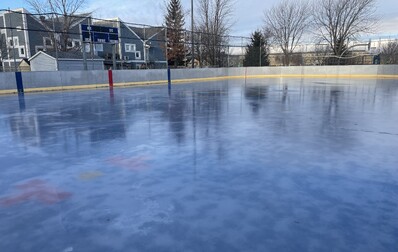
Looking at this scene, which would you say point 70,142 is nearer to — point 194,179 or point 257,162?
point 194,179

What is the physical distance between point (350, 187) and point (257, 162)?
1301mm

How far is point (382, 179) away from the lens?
3771mm

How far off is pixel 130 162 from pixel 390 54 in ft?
113

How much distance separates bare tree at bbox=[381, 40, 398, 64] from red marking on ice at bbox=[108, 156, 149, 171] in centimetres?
3384

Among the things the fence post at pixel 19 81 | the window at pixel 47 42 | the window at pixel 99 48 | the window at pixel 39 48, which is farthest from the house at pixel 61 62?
the fence post at pixel 19 81

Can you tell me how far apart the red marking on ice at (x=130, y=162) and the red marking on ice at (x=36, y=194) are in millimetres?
1009

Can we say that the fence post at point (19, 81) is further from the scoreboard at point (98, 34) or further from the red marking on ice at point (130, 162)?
the red marking on ice at point (130, 162)

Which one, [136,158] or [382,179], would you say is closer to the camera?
[382,179]

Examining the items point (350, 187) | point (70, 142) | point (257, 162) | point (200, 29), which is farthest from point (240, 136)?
point (200, 29)

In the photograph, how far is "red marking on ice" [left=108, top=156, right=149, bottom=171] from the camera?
4328 millimetres

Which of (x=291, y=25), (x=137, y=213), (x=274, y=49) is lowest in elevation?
(x=137, y=213)

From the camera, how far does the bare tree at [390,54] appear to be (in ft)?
101

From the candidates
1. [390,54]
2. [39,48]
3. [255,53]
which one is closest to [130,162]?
[255,53]

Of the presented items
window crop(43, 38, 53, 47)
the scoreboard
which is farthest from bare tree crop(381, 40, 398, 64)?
window crop(43, 38, 53, 47)
